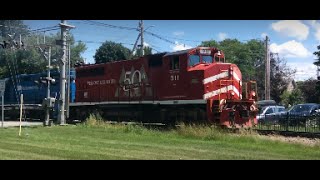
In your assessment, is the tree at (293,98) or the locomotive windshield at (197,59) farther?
the tree at (293,98)

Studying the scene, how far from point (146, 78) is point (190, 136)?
334 inches

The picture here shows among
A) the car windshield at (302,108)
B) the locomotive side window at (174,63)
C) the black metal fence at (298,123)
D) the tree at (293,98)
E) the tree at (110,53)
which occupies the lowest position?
the black metal fence at (298,123)

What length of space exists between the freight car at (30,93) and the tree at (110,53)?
24.9m

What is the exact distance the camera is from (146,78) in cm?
2508

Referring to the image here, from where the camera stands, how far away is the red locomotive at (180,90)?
21.5 metres

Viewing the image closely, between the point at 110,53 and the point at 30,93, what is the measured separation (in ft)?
94.5

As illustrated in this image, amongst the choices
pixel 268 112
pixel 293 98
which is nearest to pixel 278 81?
pixel 293 98

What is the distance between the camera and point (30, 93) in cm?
3669

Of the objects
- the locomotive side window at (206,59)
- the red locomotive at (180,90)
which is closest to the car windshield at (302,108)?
the red locomotive at (180,90)

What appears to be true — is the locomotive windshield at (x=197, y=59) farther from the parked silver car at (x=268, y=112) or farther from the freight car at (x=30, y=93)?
the freight car at (x=30, y=93)

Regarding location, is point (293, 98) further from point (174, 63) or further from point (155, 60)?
point (174, 63)
